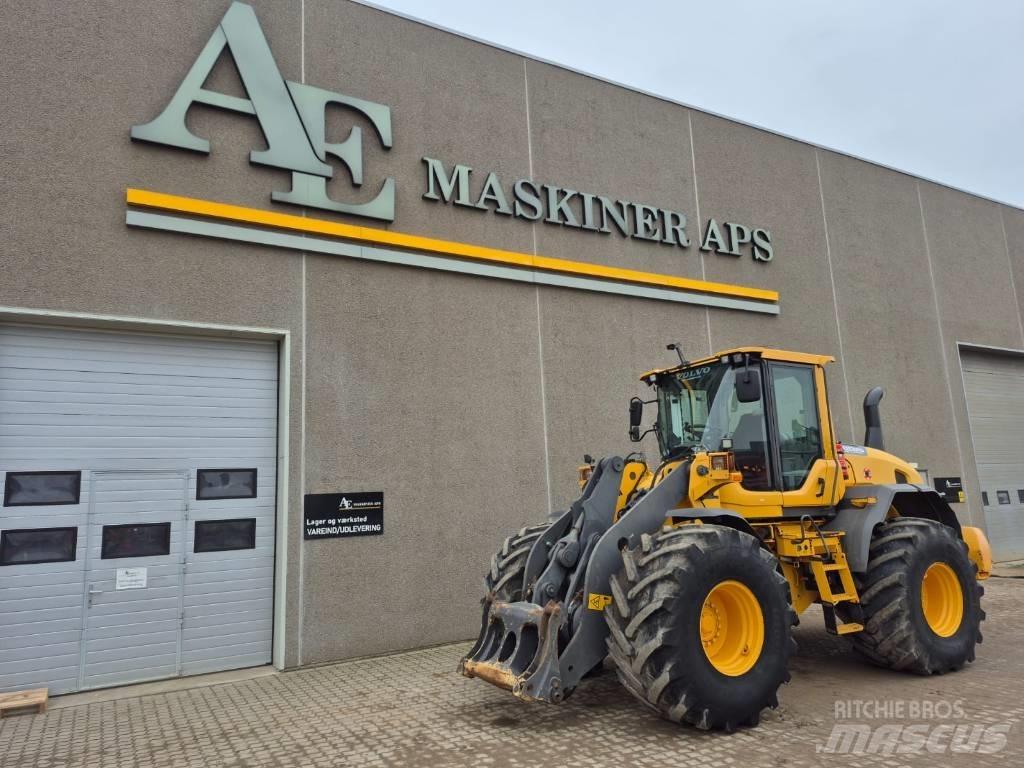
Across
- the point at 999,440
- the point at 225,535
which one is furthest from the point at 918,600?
the point at 999,440

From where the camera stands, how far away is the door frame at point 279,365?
6941 mm

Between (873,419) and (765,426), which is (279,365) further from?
(873,419)

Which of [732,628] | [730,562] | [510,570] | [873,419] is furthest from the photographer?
[873,419]

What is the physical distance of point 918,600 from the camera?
A: 5988 millimetres

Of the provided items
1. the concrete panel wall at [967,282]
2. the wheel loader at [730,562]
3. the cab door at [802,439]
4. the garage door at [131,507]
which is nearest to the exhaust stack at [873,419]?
the wheel loader at [730,562]

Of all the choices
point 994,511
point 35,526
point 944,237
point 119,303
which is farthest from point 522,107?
point 994,511

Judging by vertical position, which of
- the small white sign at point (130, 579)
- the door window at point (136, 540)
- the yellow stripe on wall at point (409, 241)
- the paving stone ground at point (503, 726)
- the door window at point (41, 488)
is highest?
the yellow stripe on wall at point (409, 241)

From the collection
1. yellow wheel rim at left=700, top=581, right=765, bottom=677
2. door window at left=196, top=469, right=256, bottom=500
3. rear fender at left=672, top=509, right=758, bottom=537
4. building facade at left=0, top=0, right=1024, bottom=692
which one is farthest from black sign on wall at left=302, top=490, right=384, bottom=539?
yellow wheel rim at left=700, top=581, right=765, bottom=677

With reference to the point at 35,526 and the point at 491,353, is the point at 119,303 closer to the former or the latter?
the point at 35,526

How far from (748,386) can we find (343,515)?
4.65 metres

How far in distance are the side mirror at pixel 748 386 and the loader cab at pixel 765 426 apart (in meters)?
0.06

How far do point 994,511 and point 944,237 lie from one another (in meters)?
5.98

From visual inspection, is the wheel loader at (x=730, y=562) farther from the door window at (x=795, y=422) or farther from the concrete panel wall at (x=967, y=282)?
the concrete panel wall at (x=967, y=282)

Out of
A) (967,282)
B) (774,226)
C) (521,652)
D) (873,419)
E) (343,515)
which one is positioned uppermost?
(774,226)
